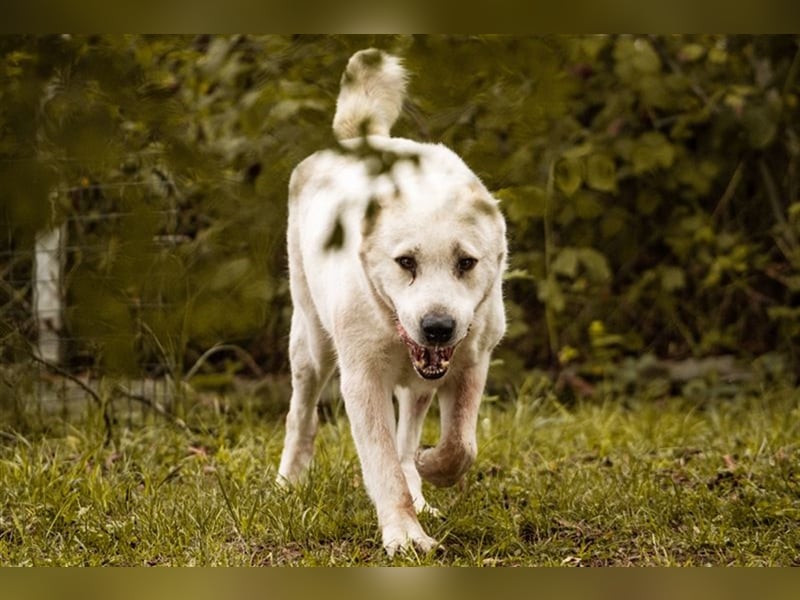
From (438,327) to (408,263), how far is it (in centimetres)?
21

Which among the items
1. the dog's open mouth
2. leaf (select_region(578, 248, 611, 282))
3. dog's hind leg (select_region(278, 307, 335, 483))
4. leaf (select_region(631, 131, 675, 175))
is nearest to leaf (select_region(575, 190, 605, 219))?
leaf (select_region(578, 248, 611, 282))

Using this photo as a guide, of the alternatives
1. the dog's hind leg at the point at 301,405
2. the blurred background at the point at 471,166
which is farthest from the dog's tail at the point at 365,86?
the dog's hind leg at the point at 301,405

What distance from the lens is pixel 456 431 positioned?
3143 mm

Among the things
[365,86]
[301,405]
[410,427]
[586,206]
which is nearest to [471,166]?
[365,86]

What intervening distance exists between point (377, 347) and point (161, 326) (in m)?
1.36

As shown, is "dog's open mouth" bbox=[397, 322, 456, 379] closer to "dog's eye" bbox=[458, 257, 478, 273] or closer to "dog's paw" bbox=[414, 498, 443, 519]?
"dog's eye" bbox=[458, 257, 478, 273]

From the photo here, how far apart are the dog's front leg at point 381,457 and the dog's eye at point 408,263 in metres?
0.34

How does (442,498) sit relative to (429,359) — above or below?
below

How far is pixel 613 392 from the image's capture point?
585 cm

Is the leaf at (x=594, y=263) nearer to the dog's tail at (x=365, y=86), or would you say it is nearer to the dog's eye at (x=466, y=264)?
the dog's eye at (x=466, y=264)

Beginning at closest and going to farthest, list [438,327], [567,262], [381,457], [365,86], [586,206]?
1. [365,86]
2. [438,327]
3. [381,457]
4. [586,206]
5. [567,262]

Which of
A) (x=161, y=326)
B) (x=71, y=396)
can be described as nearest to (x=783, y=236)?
(x=71, y=396)

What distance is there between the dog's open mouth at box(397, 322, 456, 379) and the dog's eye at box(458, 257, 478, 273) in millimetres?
209

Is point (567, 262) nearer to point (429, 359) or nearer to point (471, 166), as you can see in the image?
point (429, 359)
